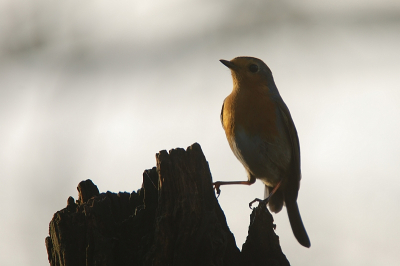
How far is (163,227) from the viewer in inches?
133

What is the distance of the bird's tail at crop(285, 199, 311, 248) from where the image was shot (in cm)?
680

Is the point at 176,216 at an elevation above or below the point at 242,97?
below

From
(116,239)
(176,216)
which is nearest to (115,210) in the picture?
(116,239)

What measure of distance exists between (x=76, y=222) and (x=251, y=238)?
143 cm

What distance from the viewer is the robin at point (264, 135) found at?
18.9 ft

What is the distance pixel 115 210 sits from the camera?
3607mm

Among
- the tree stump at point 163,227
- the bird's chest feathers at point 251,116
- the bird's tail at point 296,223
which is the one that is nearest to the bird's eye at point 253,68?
the bird's chest feathers at point 251,116

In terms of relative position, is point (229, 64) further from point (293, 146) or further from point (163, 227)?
point (163, 227)

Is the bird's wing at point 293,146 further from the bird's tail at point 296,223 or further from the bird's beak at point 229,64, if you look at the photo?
the bird's beak at point 229,64

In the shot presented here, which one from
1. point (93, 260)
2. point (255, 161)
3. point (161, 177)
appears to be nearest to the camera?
point (93, 260)

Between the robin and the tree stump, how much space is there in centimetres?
172

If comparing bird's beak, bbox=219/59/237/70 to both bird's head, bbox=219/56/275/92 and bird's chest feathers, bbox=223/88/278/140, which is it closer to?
bird's head, bbox=219/56/275/92

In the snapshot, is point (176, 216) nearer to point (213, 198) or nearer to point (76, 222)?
point (213, 198)

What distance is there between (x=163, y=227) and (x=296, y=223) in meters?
3.93
